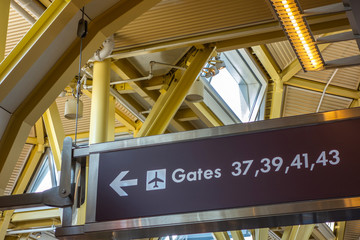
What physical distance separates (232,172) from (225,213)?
290 millimetres

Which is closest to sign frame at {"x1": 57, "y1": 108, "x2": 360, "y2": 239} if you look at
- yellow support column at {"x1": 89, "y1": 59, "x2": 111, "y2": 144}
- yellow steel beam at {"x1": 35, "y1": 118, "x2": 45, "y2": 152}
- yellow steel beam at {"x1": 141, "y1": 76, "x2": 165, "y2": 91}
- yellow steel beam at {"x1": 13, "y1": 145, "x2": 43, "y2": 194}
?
yellow support column at {"x1": 89, "y1": 59, "x2": 111, "y2": 144}

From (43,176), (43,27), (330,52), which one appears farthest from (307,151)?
(43,176)

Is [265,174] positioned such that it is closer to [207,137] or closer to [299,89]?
[207,137]

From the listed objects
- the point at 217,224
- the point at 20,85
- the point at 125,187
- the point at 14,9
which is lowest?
the point at 217,224

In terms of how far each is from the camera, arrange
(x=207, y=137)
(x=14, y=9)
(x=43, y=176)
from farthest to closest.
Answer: (x=43, y=176)
(x=14, y=9)
(x=207, y=137)

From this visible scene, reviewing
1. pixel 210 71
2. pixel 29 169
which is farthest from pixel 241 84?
pixel 29 169

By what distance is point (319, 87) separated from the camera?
1959 centimetres

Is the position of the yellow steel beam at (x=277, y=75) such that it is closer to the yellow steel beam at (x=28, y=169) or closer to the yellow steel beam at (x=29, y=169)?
the yellow steel beam at (x=29, y=169)

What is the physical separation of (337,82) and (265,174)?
16341 mm

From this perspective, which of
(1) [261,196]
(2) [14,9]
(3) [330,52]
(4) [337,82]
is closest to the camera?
(1) [261,196]

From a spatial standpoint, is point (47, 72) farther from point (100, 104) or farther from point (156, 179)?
point (100, 104)

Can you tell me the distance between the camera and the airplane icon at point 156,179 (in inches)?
167

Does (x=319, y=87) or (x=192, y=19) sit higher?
(x=319, y=87)

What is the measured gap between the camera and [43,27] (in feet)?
19.3
